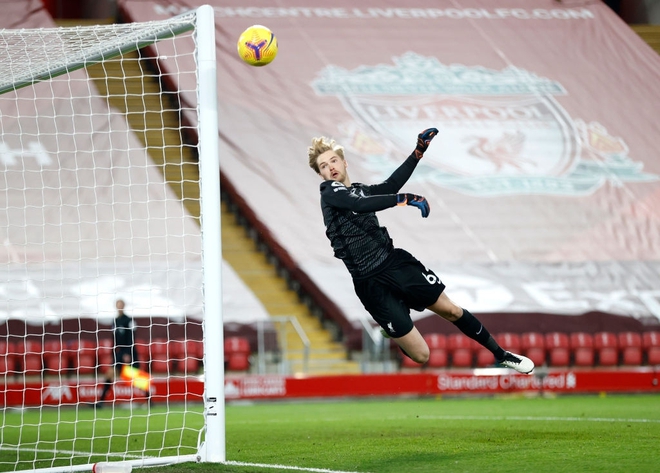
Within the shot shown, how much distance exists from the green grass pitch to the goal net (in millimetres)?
114

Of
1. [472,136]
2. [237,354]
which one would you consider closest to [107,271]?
[237,354]

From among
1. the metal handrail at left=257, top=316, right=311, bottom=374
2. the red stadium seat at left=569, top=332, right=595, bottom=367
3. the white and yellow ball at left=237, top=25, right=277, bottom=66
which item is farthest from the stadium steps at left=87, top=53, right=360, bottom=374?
the white and yellow ball at left=237, top=25, right=277, bottom=66

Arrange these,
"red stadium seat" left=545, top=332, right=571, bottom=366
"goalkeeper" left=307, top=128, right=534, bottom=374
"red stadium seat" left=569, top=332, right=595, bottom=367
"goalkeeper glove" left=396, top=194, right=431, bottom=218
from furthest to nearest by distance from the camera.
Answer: "red stadium seat" left=569, top=332, right=595, bottom=367, "red stadium seat" left=545, top=332, right=571, bottom=366, "goalkeeper" left=307, top=128, right=534, bottom=374, "goalkeeper glove" left=396, top=194, right=431, bottom=218

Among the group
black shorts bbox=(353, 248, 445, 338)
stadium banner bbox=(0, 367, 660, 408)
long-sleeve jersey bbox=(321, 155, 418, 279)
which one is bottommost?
stadium banner bbox=(0, 367, 660, 408)

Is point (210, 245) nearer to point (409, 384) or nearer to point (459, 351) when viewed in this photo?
point (409, 384)

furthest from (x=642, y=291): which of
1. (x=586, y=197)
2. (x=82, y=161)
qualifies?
(x=82, y=161)

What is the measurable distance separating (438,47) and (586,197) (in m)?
5.05

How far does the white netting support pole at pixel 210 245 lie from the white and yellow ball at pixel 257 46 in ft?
0.94

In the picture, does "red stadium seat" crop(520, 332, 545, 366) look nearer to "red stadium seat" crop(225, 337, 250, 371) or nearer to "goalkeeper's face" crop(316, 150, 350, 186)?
"red stadium seat" crop(225, 337, 250, 371)

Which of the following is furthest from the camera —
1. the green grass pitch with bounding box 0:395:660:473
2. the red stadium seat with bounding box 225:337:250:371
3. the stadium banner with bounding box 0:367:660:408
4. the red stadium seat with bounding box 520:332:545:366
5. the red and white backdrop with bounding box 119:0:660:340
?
the red and white backdrop with bounding box 119:0:660:340

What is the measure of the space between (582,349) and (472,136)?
19.0ft

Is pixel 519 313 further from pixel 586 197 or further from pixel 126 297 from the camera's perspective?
pixel 126 297

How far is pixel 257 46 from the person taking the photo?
22.5 ft

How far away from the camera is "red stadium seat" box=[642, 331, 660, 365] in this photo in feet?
58.3
